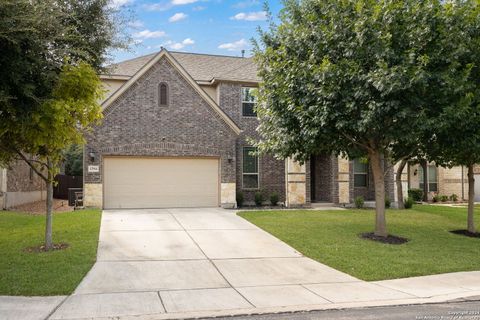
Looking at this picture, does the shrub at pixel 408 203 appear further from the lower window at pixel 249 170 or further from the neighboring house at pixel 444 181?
the lower window at pixel 249 170

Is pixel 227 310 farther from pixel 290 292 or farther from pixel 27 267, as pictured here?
pixel 27 267

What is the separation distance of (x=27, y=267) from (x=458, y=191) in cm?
2655

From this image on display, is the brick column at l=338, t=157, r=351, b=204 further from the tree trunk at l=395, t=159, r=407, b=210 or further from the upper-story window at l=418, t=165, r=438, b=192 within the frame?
the upper-story window at l=418, t=165, r=438, b=192

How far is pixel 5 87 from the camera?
760 centimetres

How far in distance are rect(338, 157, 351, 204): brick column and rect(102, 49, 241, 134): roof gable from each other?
544 centimetres

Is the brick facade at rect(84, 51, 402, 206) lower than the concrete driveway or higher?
higher

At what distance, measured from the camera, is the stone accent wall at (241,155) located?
68.3 feet

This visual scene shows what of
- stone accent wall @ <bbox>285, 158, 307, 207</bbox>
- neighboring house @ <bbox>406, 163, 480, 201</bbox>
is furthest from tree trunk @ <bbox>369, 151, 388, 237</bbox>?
neighboring house @ <bbox>406, 163, 480, 201</bbox>

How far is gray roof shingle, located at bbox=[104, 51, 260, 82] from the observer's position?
69.7 ft

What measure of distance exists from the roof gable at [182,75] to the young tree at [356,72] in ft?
21.1

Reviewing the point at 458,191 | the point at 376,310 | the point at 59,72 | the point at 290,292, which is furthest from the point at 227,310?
the point at 458,191

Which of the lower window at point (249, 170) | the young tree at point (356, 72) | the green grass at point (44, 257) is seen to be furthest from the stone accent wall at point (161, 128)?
the young tree at point (356, 72)

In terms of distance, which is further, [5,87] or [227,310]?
[5,87]

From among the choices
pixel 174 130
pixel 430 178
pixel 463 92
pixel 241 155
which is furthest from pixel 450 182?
pixel 463 92
